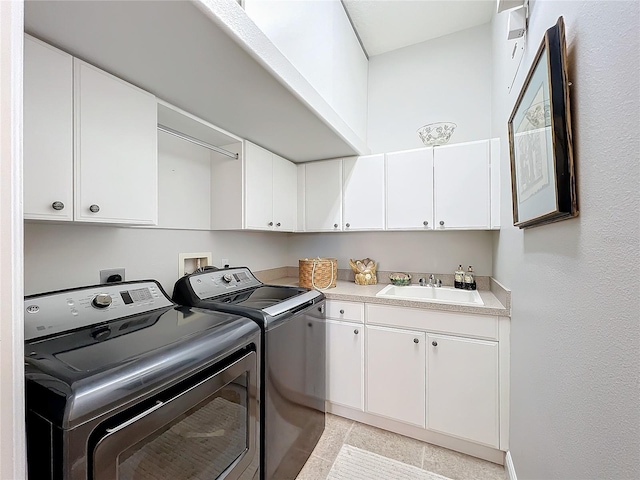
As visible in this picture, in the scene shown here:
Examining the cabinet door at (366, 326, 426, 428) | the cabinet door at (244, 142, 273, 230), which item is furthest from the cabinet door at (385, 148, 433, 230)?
the cabinet door at (244, 142, 273, 230)

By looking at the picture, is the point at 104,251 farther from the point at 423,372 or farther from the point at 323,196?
the point at 423,372

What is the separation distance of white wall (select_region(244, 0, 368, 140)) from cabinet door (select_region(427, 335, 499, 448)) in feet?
6.01

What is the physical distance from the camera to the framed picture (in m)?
0.77

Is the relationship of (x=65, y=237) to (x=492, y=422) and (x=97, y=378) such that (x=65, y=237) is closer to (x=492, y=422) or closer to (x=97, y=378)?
(x=97, y=378)

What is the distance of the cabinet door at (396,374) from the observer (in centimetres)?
177

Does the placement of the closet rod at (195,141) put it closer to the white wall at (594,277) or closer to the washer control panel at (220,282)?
the washer control panel at (220,282)

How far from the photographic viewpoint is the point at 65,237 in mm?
1264

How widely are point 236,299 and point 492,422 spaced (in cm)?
167

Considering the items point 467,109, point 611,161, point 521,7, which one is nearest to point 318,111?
point 521,7

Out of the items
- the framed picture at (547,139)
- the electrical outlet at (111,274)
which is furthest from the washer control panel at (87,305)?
the framed picture at (547,139)

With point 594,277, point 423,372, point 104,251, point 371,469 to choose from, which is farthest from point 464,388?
point 104,251

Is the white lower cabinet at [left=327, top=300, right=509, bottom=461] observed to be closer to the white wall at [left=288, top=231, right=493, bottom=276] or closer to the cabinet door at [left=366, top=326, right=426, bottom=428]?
the cabinet door at [left=366, top=326, right=426, bottom=428]

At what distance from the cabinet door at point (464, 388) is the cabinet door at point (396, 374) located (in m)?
0.07

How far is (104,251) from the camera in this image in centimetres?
141
